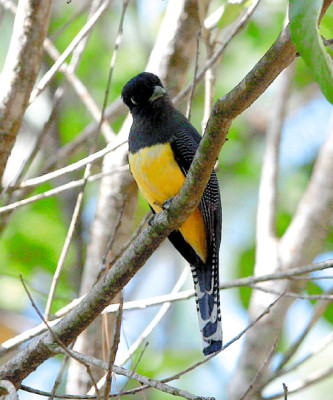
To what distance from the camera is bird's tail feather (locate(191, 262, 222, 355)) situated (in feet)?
13.5

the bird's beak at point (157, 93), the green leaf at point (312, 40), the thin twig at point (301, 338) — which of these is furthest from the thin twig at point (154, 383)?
the bird's beak at point (157, 93)

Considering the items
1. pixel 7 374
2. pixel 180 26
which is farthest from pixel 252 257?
pixel 7 374

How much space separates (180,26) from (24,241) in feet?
9.42

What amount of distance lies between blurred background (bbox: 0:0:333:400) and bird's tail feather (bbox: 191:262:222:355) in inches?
78.3

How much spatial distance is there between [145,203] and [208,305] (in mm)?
3360

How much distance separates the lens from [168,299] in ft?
11.8

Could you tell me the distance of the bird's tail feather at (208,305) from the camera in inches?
162

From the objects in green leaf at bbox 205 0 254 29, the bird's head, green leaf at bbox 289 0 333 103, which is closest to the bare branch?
the bird's head

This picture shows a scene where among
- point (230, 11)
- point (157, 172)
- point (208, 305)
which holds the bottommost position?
point (208, 305)

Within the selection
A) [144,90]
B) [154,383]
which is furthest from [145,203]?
[154,383]

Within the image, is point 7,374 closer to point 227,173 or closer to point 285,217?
point 285,217

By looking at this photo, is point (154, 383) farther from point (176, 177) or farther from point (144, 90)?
point (144, 90)

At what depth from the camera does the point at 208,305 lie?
429 cm

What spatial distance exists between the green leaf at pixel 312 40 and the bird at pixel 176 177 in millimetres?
2334
